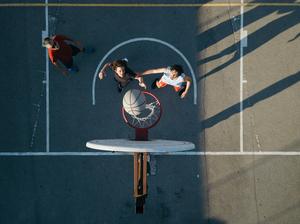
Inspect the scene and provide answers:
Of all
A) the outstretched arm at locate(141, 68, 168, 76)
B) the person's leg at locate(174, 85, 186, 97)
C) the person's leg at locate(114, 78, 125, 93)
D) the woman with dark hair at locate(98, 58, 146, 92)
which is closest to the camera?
the woman with dark hair at locate(98, 58, 146, 92)

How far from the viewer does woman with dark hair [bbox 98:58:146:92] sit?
29.7ft

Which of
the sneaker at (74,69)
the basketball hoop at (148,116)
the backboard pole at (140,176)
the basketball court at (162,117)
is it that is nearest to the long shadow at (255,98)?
the basketball court at (162,117)

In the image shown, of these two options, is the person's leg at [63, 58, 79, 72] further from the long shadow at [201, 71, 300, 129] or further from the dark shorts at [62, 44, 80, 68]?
the long shadow at [201, 71, 300, 129]

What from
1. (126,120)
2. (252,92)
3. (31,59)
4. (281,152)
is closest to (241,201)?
(281,152)

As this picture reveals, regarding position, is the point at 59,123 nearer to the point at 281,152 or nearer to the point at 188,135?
the point at 188,135

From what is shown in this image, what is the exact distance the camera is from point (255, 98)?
1059cm

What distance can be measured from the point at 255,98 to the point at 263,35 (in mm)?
1638

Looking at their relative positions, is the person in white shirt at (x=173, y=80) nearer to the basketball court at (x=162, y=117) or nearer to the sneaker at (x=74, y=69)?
the basketball court at (x=162, y=117)

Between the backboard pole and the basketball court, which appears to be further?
the basketball court

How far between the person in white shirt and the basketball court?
0.34 meters

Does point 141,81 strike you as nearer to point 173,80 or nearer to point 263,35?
point 173,80

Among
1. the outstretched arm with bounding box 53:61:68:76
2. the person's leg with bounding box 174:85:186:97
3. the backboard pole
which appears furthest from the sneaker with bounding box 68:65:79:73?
the person's leg with bounding box 174:85:186:97

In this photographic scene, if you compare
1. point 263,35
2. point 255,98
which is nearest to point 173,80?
point 255,98

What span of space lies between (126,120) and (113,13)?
2.85 metres
